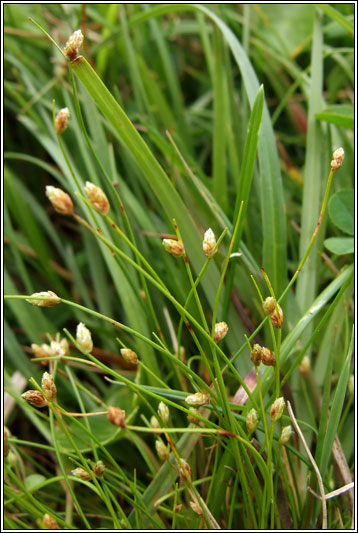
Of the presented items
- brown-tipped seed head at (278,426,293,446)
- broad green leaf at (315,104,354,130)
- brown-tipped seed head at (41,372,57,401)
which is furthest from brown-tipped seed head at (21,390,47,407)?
broad green leaf at (315,104,354,130)

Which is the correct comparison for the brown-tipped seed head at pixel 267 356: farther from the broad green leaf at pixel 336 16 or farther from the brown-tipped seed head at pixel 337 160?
the broad green leaf at pixel 336 16

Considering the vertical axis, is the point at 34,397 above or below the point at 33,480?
above

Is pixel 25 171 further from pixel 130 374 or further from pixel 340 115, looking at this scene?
pixel 340 115

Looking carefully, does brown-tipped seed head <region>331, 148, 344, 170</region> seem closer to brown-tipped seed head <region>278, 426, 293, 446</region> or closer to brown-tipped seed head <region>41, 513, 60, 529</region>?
brown-tipped seed head <region>278, 426, 293, 446</region>

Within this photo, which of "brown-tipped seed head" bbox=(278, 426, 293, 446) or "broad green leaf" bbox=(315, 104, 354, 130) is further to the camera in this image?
"broad green leaf" bbox=(315, 104, 354, 130)

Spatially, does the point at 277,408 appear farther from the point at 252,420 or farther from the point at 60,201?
the point at 60,201

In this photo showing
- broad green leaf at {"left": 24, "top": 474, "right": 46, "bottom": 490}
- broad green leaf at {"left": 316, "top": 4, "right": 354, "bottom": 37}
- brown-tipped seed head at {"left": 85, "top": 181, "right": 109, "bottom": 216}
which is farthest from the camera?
broad green leaf at {"left": 316, "top": 4, "right": 354, "bottom": 37}

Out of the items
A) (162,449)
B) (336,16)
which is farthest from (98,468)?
(336,16)
